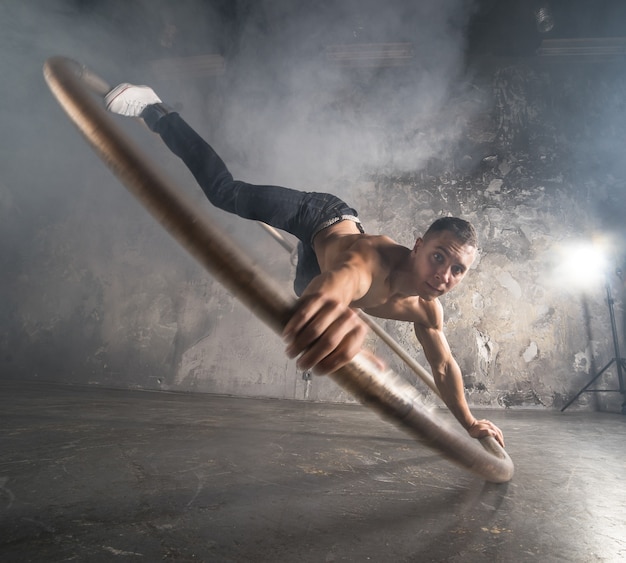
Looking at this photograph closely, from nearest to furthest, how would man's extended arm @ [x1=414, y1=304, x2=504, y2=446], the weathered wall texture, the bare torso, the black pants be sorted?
the bare torso, man's extended arm @ [x1=414, y1=304, x2=504, y2=446], the black pants, the weathered wall texture

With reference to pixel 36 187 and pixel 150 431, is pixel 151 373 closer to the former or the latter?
pixel 150 431

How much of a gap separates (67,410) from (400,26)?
6127 millimetres

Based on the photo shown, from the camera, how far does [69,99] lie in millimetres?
1366

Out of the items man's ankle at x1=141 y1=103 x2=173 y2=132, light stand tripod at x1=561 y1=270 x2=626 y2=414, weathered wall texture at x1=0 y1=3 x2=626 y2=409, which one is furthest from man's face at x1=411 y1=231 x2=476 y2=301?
light stand tripod at x1=561 y1=270 x2=626 y2=414

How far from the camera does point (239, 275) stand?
0.82 meters

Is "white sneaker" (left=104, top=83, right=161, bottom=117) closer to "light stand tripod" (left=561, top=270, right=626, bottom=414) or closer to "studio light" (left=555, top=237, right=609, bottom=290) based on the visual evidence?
"studio light" (left=555, top=237, right=609, bottom=290)

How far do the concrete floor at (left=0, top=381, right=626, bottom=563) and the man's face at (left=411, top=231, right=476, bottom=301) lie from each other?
834mm

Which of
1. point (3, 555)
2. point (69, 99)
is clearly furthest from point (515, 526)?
point (69, 99)

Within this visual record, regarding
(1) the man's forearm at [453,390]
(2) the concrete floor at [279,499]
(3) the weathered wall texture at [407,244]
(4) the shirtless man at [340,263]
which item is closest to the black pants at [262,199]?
(4) the shirtless man at [340,263]

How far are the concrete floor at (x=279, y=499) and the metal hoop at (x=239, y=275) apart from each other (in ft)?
0.67

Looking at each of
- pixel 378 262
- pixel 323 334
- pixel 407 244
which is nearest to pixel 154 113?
pixel 378 262

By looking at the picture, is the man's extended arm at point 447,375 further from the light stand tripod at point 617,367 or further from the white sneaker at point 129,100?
the light stand tripod at point 617,367

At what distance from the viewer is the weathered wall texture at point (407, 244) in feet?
14.4

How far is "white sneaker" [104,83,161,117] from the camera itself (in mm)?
2395
